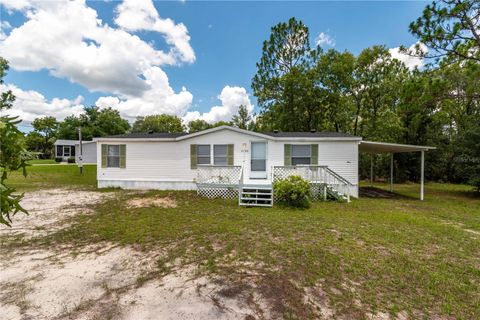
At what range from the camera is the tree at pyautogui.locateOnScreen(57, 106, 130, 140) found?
130ft

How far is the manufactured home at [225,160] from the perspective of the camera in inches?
399

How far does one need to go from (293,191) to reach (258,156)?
363 cm

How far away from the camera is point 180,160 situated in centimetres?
1189

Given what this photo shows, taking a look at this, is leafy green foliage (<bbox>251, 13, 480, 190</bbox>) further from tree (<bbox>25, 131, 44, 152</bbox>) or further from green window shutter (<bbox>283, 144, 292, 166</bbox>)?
tree (<bbox>25, 131, 44, 152</bbox>)

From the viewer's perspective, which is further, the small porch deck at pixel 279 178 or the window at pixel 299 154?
the window at pixel 299 154

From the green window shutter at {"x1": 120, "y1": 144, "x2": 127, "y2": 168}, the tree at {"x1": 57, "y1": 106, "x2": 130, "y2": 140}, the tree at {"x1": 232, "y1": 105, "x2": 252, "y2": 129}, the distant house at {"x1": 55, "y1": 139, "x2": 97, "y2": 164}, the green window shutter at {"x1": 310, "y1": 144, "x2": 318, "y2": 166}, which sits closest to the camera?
the green window shutter at {"x1": 310, "y1": 144, "x2": 318, "y2": 166}

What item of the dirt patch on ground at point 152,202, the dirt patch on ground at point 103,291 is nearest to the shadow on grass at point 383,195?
the dirt patch on ground at point 152,202

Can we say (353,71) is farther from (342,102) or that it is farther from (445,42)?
(445,42)

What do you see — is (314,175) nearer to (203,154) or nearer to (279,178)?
(279,178)

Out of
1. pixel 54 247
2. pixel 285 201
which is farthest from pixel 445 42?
pixel 54 247

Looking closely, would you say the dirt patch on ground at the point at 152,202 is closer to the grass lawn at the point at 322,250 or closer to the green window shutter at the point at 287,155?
the grass lawn at the point at 322,250

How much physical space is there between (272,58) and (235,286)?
71.7 ft

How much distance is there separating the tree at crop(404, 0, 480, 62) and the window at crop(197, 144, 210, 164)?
9418mm

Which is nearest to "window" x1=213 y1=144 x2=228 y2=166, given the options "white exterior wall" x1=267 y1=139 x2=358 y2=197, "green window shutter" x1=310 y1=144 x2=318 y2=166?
"white exterior wall" x1=267 y1=139 x2=358 y2=197
